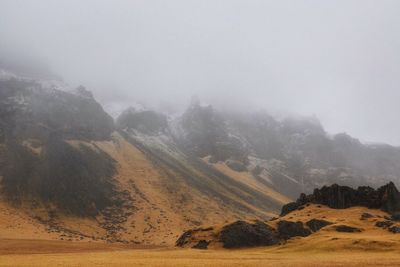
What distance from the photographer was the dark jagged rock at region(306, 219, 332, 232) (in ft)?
232

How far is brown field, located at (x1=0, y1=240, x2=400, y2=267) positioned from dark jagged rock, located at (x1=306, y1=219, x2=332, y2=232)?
11.9m

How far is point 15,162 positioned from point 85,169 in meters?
18.7

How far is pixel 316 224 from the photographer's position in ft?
236

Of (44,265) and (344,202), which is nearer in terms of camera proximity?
(44,265)

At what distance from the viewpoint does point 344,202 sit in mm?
83688

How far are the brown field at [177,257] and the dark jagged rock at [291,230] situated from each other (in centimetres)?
747

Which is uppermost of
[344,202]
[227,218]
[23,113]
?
[23,113]

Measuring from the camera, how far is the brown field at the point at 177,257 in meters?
38.3

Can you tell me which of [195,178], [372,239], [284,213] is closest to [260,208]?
[195,178]

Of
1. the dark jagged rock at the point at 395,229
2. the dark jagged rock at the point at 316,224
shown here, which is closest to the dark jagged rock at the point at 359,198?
the dark jagged rock at the point at 316,224

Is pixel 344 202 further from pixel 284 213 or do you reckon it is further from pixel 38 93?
pixel 38 93

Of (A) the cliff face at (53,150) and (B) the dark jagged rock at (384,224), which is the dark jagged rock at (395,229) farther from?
(A) the cliff face at (53,150)

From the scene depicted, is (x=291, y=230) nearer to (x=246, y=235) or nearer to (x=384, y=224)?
(x=246, y=235)

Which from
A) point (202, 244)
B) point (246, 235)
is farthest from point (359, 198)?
point (202, 244)
